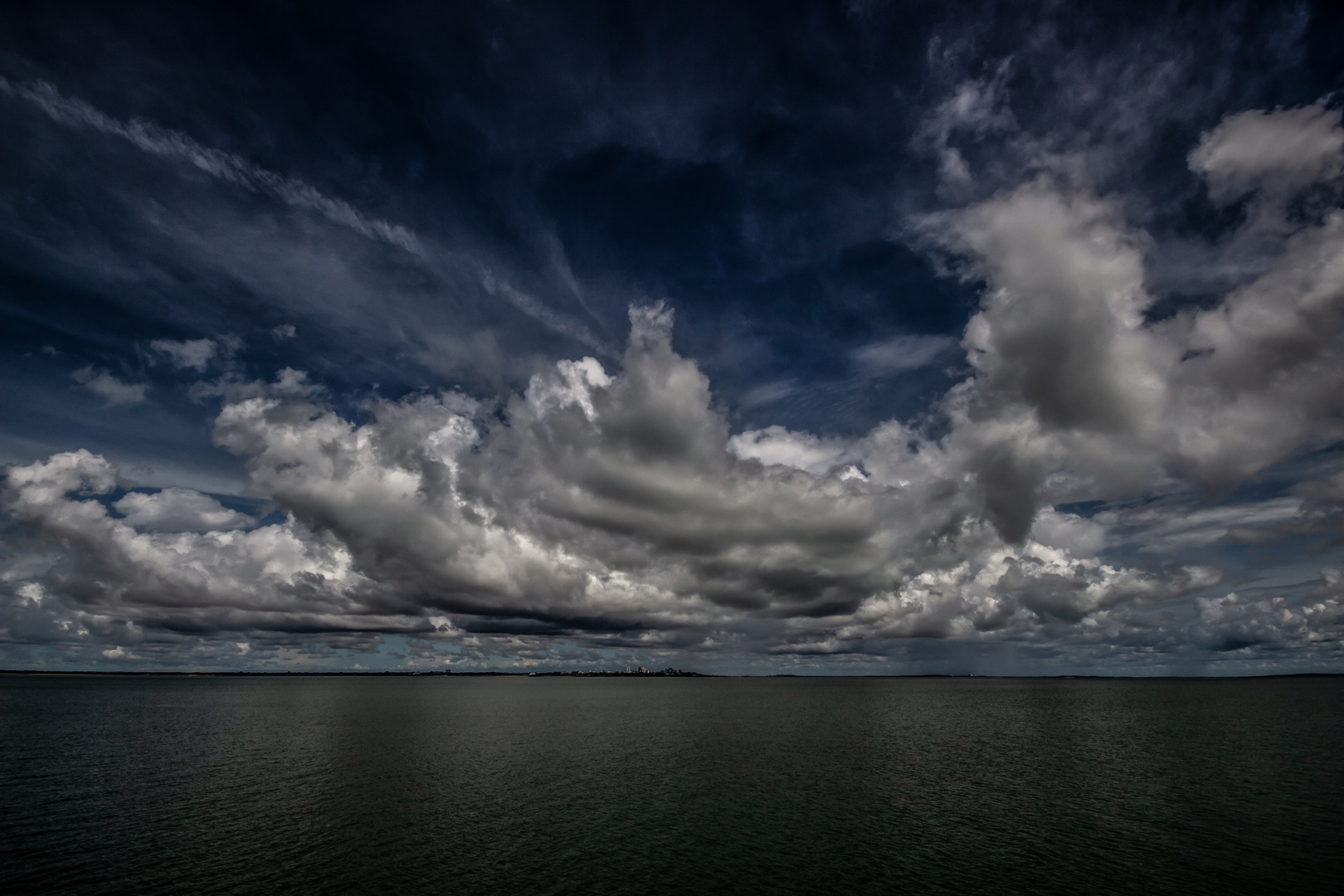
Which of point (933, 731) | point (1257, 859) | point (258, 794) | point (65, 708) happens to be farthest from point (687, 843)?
point (65, 708)

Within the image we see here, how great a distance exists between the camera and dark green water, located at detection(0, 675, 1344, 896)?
4491 centimetres

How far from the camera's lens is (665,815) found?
6169 centimetres

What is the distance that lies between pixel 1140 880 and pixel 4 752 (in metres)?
143

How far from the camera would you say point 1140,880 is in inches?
1767

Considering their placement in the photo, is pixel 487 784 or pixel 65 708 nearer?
pixel 487 784

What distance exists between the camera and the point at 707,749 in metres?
106

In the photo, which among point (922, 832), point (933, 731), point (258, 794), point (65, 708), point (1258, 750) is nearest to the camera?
point (922, 832)

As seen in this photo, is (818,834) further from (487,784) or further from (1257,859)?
(487,784)

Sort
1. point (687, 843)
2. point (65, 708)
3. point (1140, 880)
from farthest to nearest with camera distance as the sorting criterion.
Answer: point (65, 708)
point (687, 843)
point (1140, 880)

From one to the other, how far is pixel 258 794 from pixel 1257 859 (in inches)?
3639

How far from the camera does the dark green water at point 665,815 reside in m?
44.9

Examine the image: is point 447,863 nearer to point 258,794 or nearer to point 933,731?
point 258,794

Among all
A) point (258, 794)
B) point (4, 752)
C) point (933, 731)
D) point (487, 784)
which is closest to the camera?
point (258, 794)

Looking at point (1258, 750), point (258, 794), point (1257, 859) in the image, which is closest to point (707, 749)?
point (258, 794)
